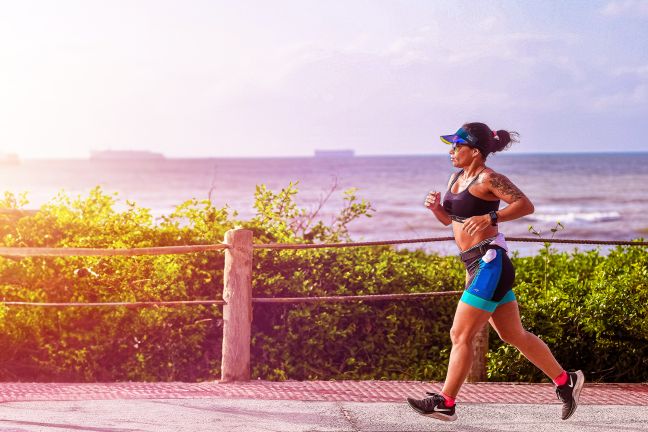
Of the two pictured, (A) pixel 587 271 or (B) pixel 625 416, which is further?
(A) pixel 587 271

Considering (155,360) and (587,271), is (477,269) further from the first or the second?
(587,271)

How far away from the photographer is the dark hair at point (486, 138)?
5.73m

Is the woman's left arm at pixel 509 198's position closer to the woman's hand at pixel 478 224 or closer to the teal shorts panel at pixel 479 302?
the woman's hand at pixel 478 224

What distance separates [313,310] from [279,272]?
46 cm

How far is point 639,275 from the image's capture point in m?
8.66

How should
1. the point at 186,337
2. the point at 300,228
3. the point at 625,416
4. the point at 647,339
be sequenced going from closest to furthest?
the point at 625,416 → the point at 647,339 → the point at 186,337 → the point at 300,228

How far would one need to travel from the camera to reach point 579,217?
5350 centimetres

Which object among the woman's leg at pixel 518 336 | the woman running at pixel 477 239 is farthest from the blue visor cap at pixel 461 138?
the woman's leg at pixel 518 336

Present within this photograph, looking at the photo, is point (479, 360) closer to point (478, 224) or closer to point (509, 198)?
point (478, 224)

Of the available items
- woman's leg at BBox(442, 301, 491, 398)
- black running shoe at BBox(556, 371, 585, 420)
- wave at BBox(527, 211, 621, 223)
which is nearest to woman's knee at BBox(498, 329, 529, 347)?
woman's leg at BBox(442, 301, 491, 398)

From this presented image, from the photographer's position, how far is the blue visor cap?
18.8 ft

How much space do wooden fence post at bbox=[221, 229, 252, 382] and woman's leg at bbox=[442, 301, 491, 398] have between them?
6.98ft

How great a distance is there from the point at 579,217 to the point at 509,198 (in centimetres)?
4968

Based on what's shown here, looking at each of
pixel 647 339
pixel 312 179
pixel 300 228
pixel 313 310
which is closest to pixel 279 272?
pixel 313 310
